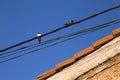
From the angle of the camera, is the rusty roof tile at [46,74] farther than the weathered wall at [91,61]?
Yes

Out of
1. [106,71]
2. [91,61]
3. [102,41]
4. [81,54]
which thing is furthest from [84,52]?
[106,71]

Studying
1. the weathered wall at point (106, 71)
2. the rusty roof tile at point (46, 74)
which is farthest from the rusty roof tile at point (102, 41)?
the rusty roof tile at point (46, 74)

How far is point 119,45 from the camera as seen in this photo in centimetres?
449

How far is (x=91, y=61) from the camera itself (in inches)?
180

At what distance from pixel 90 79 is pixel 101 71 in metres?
0.26

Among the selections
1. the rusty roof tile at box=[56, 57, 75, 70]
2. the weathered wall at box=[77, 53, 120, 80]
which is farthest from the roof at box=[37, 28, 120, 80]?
the weathered wall at box=[77, 53, 120, 80]

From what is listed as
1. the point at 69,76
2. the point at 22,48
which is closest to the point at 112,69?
the point at 69,76

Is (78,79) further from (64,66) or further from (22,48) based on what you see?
(22,48)

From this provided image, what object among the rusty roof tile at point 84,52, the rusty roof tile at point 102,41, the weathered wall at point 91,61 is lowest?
the weathered wall at point 91,61

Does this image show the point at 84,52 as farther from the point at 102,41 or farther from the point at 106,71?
the point at 106,71

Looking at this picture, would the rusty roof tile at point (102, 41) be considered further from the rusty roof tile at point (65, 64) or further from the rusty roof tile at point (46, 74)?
the rusty roof tile at point (46, 74)

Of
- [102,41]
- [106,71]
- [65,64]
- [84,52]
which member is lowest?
[106,71]

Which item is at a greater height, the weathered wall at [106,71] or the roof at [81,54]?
the roof at [81,54]

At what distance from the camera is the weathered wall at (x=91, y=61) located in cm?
450
